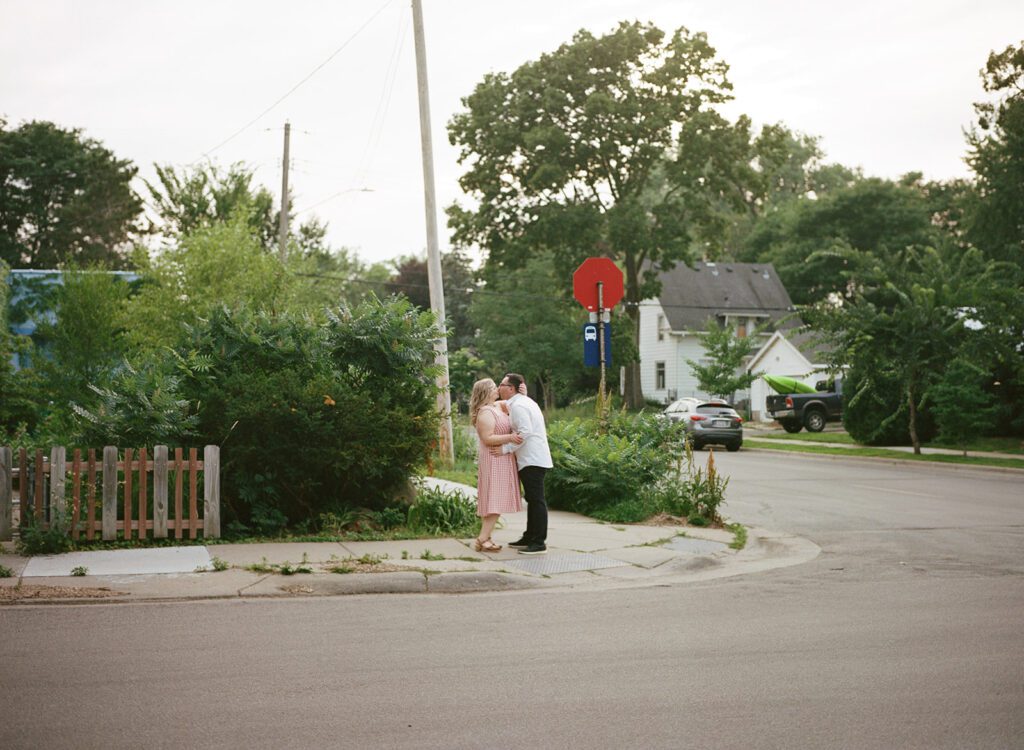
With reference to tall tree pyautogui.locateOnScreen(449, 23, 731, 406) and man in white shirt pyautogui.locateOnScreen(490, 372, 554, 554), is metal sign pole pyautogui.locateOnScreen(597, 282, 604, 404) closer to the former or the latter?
man in white shirt pyautogui.locateOnScreen(490, 372, 554, 554)

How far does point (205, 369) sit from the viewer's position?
11445mm

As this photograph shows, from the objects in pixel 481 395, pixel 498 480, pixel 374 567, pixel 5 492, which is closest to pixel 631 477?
pixel 498 480

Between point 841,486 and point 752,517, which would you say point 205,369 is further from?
point 841,486

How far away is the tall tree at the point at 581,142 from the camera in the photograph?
4684 cm

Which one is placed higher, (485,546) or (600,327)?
(600,327)

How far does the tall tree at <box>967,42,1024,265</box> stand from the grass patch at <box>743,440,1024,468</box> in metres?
12.4

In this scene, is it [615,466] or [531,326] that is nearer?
[615,466]

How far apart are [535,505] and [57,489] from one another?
14.9ft

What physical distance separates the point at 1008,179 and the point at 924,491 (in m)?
22.4

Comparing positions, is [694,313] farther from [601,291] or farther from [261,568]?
[261,568]

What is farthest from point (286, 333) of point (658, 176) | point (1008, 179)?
point (658, 176)

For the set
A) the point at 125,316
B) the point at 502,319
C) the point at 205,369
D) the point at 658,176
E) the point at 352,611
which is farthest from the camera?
the point at 658,176

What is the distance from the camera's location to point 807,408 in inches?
1594

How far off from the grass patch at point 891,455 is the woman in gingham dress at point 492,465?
17.0 meters
